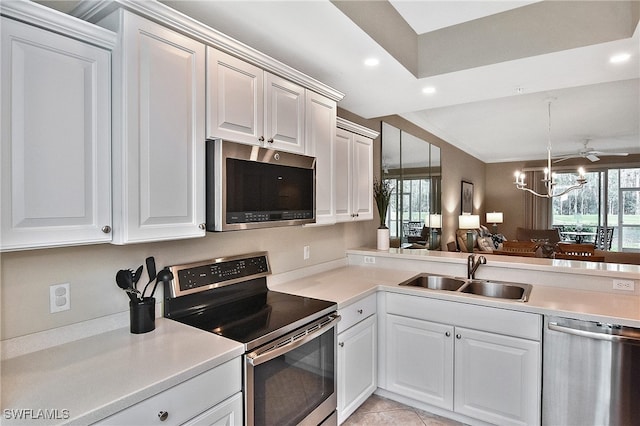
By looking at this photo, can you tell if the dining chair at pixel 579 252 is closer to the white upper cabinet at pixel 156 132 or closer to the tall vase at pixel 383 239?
the tall vase at pixel 383 239

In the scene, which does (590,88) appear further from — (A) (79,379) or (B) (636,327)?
(A) (79,379)

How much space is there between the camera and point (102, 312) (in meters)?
1.55

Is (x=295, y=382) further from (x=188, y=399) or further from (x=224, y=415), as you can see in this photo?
(x=188, y=399)

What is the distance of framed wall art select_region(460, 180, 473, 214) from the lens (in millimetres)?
7107

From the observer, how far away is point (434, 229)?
5.18m

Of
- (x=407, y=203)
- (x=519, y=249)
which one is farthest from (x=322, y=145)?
(x=519, y=249)

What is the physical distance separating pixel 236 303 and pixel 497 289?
1.84m

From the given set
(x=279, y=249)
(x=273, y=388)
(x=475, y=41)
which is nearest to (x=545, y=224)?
(x=475, y=41)

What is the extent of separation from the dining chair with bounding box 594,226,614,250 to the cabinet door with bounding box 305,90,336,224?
315 inches

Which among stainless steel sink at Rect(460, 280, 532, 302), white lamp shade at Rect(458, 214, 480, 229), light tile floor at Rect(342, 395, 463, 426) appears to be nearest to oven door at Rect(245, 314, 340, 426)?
light tile floor at Rect(342, 395, 463, 426)

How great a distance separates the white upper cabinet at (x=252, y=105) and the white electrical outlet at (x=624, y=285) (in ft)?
7.24

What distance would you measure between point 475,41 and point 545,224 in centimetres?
793

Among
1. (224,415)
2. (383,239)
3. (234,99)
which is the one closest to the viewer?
(224,415)

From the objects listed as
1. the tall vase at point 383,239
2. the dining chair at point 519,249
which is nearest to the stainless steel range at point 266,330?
the tall vase at point 383,239
